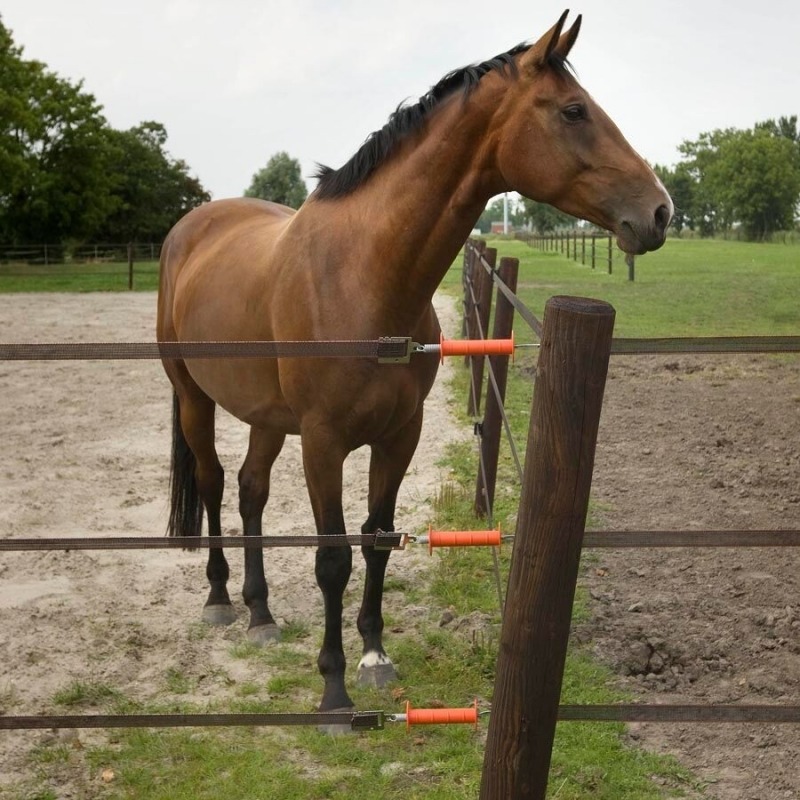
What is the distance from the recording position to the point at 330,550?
131 inches

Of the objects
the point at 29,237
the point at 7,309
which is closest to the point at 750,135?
the point at 29,237

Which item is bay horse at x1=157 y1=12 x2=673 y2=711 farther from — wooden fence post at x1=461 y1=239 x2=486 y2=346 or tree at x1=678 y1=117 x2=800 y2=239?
tree at x1=678 y1=117 x2=800 y2=239

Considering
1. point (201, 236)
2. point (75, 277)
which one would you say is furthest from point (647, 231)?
point (75, 277)

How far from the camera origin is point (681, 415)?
7727 millimetres

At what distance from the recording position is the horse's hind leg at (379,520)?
3.54 meters

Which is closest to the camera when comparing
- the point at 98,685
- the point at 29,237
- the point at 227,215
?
the point at 98,685

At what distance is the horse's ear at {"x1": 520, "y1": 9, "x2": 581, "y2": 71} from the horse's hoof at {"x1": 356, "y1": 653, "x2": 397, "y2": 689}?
7.31 feet

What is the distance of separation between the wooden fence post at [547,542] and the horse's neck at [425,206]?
130 centimetres

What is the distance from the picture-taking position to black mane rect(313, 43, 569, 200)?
2.98 meters

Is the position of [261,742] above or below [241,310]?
below

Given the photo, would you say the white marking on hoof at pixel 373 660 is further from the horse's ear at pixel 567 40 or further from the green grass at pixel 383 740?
the horse's ear at pixel 567 40

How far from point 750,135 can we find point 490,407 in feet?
251

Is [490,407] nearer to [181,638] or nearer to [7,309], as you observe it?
[181,638]

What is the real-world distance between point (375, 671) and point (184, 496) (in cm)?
163
